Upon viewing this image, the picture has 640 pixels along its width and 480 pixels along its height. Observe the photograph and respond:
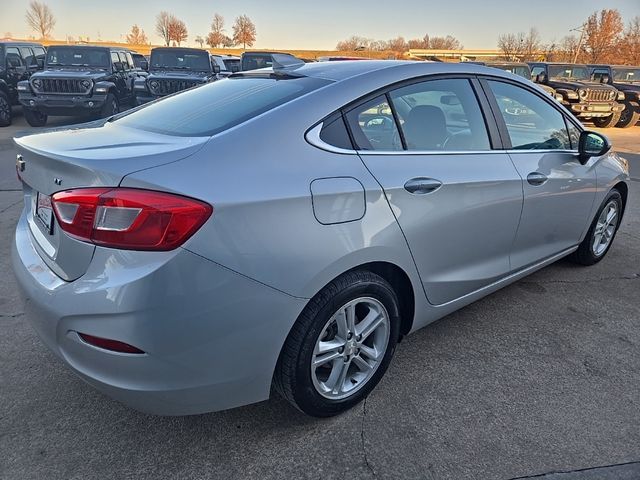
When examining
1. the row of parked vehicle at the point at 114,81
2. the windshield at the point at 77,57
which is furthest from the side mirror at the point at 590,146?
the windshield at the point at 77,57

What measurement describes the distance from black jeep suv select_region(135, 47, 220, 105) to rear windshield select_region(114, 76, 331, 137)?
9.95 m

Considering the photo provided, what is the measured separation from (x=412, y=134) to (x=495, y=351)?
4.70ft

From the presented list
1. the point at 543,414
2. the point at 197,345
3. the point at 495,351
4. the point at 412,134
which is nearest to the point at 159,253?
the point at 197,345

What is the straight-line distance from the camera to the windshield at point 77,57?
12.1 metres

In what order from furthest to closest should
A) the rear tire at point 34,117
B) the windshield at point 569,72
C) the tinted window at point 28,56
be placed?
the windshield at point 569,72 < the tinted window at point 28,56 < the rear tire at point 34,117

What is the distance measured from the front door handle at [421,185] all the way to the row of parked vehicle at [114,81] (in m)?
10.5

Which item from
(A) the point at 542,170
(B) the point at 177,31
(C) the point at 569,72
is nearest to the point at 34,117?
(A) the point at 542,170

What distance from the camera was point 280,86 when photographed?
8.13 ft

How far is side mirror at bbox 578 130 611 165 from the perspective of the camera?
3535 mm

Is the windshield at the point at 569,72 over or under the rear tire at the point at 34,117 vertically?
over

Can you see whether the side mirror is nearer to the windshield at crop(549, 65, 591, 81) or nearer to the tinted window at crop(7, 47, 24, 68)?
the tinted window at crop(7, 47, 24, 68)

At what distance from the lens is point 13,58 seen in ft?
42.3

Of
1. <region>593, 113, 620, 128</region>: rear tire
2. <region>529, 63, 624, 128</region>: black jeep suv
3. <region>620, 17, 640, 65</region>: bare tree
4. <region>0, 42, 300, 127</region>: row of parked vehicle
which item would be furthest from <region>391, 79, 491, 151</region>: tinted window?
<region>620, 17, 640, 65</region>: bare tree

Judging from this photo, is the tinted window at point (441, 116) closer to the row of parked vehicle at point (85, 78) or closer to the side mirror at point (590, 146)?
the side mirror at point (590, 146)
